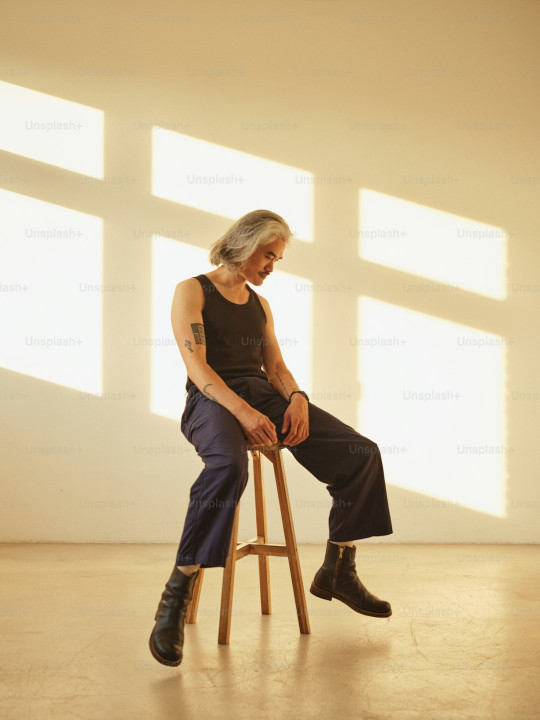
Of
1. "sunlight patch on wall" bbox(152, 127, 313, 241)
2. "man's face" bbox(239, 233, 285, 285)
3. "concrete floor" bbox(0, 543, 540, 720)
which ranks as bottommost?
"concrete floor" bbox(0, 543, 540, 720)

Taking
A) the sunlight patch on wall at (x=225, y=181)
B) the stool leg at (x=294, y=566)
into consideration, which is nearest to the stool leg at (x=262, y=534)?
the stool leg at (x=294, y=566)

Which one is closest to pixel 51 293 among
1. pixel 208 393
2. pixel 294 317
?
pixel 294 317

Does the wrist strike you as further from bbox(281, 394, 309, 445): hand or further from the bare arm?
the bare arm

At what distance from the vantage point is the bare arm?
207 cm

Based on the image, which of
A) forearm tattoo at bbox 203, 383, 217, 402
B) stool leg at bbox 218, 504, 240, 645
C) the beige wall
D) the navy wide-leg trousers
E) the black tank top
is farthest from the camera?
the beige wall

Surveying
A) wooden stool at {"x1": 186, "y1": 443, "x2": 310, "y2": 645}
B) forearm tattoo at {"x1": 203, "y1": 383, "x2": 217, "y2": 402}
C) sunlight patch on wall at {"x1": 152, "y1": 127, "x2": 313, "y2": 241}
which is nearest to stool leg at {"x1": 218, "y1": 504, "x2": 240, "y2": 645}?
wooden stool at {"x1": 186, "y1": 443, "x2": 310, "y2": 645}

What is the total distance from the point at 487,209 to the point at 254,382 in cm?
204

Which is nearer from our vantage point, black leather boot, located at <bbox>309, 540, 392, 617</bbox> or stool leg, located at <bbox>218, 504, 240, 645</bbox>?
stool leg, located at <bbox>218, 504, 240, 645</bbox>

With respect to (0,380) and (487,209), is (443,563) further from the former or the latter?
(0,380)

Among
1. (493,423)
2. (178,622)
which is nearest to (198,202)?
(493,423)

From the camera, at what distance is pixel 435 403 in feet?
12.1

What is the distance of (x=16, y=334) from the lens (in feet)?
11.9

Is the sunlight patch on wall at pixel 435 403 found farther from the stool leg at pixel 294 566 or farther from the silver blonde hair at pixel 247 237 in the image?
the stool leg at pixel 294 566

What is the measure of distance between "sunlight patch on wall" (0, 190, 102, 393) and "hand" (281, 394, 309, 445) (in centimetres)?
169
